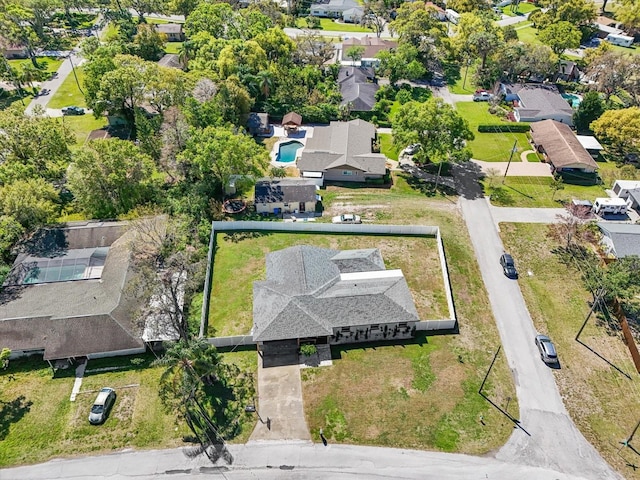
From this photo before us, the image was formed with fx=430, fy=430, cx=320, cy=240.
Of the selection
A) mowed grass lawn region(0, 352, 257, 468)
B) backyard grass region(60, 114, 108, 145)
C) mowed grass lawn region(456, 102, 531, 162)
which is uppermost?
mowed grass lawn region(456, 102, 531, 162)

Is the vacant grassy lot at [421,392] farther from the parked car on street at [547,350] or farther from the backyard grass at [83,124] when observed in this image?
the backyard grass at [83,124]

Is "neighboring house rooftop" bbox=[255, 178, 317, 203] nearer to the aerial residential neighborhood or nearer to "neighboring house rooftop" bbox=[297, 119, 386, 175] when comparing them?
the aerial residential neighborhood

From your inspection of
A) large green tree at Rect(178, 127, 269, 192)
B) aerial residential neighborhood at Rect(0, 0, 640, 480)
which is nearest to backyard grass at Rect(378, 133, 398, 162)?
aerial residential neighborhood at Rect(0, 0, 640, 480)

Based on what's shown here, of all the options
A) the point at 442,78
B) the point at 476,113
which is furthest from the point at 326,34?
the point at 476,113

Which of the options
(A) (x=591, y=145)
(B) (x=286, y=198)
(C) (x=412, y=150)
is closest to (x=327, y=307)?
(B) (x=286, y=198)

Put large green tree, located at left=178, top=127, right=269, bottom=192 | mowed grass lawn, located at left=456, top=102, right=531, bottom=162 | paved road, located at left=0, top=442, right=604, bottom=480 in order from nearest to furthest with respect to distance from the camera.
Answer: paved road, located at left=0, top=442, right=604, bottom=480
large green tree, located at left=178, top=127, right=269, bottom=192
mowed grass lawn, located at left=456, top=102, right=531, bottom=162

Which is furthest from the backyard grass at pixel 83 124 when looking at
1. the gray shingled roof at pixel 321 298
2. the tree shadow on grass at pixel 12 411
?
the gray shingled roof at pixel 321 298

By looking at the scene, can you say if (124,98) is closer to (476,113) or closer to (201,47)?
(201,47)
